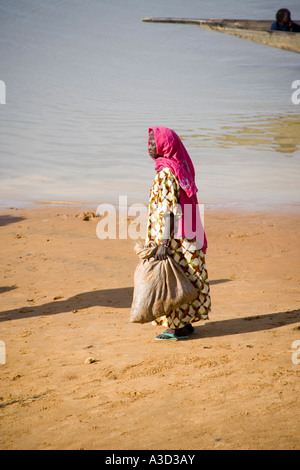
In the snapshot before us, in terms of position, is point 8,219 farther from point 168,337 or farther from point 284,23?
point 284,23

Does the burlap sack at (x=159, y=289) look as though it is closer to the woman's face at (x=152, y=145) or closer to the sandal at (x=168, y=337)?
the sandal at (x=168, y=337)

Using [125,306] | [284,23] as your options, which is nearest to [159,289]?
[125,306]

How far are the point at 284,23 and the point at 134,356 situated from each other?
16293 millimetres

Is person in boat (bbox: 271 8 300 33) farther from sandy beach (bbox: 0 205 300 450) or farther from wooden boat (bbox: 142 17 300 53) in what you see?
sandy beach (bbox: 0 205 300 450)

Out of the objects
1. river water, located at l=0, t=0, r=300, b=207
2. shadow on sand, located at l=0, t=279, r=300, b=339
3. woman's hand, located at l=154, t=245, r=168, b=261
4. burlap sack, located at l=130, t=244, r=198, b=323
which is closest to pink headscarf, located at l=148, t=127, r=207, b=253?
woman's hand, located at l=154, t=245, r=168, b=261

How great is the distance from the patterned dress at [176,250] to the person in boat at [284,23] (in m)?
15.2

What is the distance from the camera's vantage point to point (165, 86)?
1009 inches

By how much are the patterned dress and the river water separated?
600 cm

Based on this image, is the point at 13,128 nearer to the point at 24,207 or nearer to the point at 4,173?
the point at 4,173

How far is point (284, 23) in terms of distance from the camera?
1823 centimetres

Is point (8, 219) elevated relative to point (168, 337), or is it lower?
elevated

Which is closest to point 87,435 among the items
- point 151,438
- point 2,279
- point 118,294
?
point 151,438

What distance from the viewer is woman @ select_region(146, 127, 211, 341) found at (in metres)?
4.54
